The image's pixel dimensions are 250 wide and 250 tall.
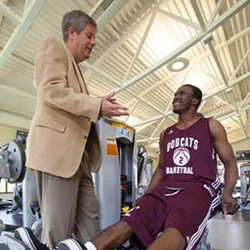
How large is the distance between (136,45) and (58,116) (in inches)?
207

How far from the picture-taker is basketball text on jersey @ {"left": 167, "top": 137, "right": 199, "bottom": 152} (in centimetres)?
188

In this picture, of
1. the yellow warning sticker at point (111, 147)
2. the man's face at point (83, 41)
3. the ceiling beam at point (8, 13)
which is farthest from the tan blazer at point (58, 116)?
the ceiling beam at point (8, 13)

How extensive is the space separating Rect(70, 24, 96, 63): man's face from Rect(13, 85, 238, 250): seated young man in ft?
2.85

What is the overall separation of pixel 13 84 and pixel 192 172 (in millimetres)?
5867

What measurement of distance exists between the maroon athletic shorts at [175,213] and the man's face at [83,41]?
0.94 meters

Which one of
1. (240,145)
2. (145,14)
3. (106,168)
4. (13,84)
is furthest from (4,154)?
(240,145)

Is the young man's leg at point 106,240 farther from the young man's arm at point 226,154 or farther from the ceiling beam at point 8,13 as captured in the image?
the ceiling beam at point 8,13

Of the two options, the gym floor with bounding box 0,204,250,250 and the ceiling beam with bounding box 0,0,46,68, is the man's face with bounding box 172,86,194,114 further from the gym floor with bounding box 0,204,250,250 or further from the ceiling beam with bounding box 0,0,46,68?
the ceiling beam with bounding box 0,0,46,68

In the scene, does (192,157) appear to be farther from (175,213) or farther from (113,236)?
(113,236)

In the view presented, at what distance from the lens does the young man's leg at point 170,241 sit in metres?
1.29

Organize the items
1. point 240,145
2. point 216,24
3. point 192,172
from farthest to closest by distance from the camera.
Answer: point 240,145
point 216,24
point 192,172

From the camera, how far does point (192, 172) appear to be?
5.88 ft

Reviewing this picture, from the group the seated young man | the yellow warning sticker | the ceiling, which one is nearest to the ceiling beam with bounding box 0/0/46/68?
the ceiling

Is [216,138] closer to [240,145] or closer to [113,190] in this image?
[113,190]
